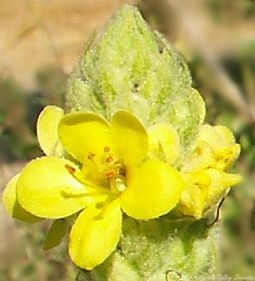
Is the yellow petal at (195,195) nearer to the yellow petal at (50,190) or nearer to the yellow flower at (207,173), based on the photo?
the yellow flower at (207,173)

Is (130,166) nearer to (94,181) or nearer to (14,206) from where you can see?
(94,181)

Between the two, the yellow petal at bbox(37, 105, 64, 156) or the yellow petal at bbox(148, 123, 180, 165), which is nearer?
the yellow petal at bbox(148, 123, 180, 165)

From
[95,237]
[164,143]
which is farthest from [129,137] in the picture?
[95,237]

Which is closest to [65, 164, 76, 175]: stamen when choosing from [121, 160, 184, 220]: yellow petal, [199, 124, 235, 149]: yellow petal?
[121, 160, 184, 220]: yellow petal

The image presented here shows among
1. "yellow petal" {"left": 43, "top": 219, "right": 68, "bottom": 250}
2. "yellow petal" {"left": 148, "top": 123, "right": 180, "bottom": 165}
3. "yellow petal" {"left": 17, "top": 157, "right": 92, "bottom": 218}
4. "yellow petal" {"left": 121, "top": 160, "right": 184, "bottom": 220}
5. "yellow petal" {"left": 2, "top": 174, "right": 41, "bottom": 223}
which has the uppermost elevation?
"yellow petal" {"left": 148, "top": 123, "right": 180, "bottom": 165}

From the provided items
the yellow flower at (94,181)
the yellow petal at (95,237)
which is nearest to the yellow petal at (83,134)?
the yellow flower at (94,181)

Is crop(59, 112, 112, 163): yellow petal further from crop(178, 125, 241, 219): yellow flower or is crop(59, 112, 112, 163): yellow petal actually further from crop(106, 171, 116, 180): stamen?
crop(178, 125, 241, 219): yellow flower
